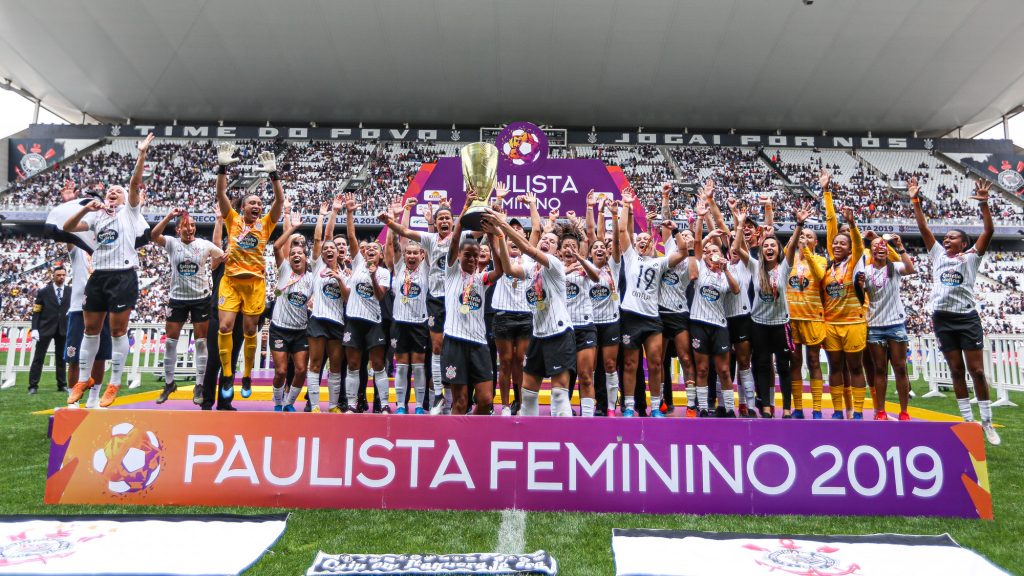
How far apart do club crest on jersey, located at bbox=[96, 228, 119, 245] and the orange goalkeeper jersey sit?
3.57 ft

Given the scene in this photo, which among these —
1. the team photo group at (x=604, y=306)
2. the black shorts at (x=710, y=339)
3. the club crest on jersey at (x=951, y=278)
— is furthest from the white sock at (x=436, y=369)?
the club crest on jersey at (x=951, y=278)

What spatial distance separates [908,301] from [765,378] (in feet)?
97.0

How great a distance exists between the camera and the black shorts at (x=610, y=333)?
6730 millimetres

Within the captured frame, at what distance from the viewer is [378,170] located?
38.2 meters

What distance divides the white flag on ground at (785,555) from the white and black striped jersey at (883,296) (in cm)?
361

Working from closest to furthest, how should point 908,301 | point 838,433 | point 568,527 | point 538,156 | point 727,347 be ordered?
point 568,527, point 838,433, point 727,347, point 538,156, point 908,301

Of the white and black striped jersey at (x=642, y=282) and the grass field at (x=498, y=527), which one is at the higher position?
the white and black striped jersey at (x=642, y=282)

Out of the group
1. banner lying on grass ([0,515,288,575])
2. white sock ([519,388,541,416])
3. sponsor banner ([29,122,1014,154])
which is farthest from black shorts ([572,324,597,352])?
sponsor banner ([29,122,1014,154])

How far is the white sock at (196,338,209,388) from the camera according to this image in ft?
22.4

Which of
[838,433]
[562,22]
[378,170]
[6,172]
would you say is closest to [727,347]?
[838,433]

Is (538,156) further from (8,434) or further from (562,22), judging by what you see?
(562,22)

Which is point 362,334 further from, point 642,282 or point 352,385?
Result: point 642,282

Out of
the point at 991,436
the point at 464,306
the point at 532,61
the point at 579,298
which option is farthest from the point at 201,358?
the point at 532,61

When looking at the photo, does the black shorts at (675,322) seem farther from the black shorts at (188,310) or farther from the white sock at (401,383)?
the black shorts at (188,310)
